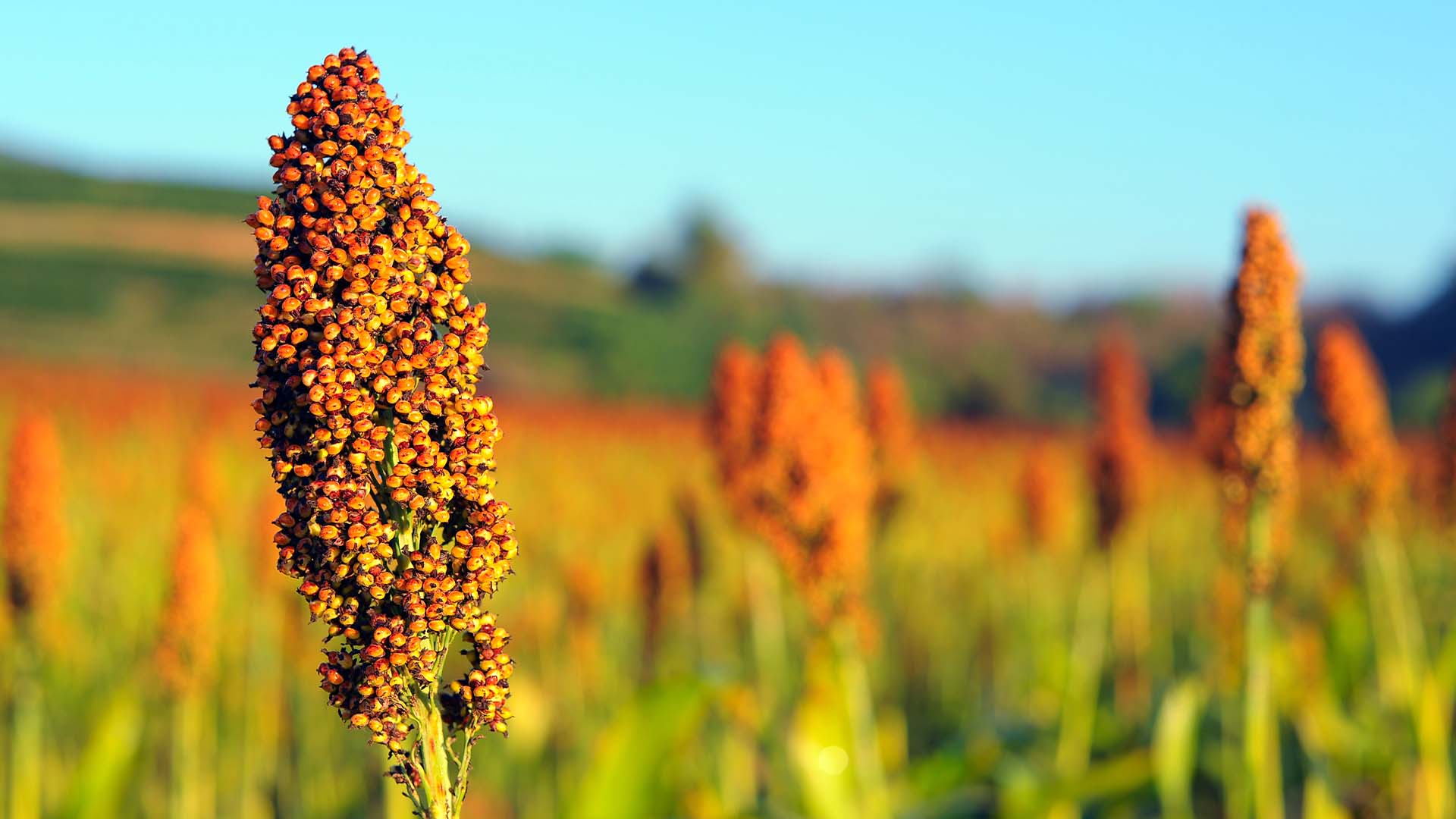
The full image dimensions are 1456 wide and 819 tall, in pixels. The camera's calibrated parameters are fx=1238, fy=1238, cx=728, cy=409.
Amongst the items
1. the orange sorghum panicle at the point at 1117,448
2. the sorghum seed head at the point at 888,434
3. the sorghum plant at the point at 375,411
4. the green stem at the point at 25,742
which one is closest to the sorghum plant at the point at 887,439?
the sorghum seed head at the point at 888,434

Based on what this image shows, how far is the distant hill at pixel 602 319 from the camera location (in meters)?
28.8

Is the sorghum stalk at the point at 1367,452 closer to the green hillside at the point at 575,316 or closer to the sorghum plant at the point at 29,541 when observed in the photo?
the sorghum plant at the point at 29,541

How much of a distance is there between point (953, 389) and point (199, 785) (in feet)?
76.5

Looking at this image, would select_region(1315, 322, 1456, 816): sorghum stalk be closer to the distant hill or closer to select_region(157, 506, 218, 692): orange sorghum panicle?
select_region(157, 506, 218, 692): orange sorghum panicle

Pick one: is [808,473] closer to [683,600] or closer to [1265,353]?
[1265,353]

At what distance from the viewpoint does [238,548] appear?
10.0 m

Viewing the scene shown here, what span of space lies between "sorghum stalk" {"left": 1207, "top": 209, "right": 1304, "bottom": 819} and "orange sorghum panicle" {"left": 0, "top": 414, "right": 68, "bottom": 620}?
4.20 meters

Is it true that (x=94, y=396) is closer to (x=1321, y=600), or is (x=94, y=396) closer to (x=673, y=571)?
(x=673, y=571)

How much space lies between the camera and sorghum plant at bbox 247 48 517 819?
1542 mm

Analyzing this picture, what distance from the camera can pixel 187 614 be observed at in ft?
14.9

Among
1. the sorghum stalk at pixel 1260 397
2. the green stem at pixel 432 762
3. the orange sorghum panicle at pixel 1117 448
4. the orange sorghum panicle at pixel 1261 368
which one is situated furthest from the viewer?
the orange sorghum panicle at pixel 1117 448

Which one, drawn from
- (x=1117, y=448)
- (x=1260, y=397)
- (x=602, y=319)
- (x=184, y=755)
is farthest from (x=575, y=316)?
(x=1260, y=397)

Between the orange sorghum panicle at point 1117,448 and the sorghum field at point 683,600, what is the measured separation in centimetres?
3

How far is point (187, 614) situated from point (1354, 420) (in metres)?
5.08
